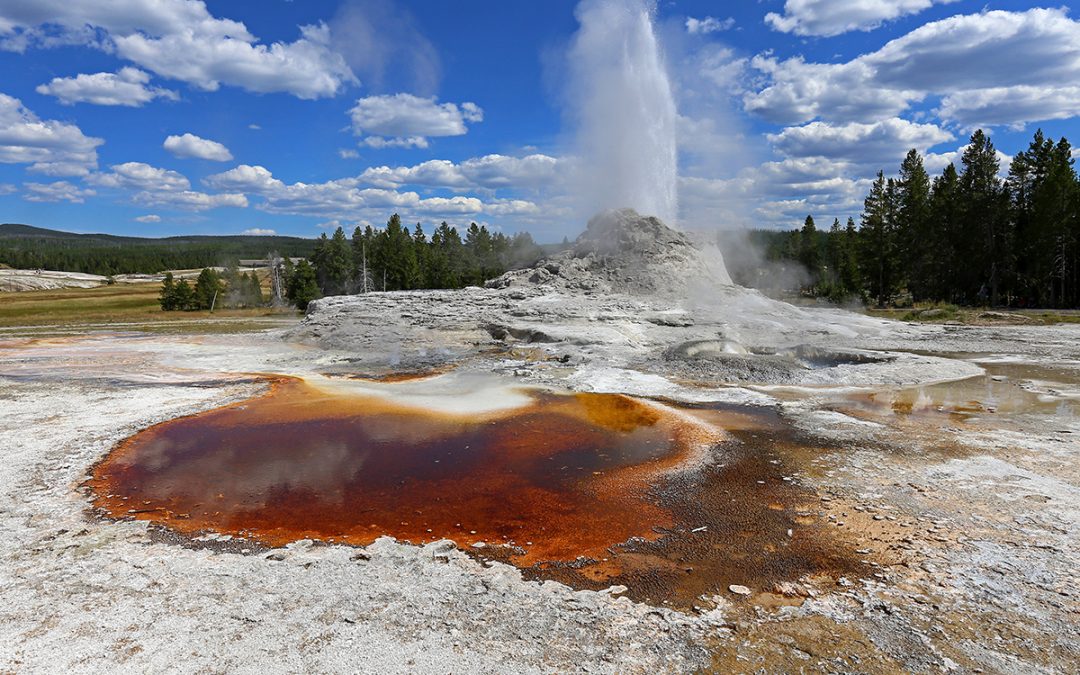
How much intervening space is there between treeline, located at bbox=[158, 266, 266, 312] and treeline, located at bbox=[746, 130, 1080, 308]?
54.8 m

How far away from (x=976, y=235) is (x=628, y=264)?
30.8 meters

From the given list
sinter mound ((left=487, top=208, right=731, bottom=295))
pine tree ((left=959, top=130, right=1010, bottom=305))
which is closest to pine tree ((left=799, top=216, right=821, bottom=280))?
pine tree ((left=959, top=130, right=1010, bottom=305))

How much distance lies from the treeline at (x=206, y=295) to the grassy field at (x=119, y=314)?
2087mm

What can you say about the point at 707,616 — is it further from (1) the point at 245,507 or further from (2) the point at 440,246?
(2) the point at 440,246

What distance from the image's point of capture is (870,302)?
5144 cm

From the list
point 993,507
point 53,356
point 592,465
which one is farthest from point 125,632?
point 53,356

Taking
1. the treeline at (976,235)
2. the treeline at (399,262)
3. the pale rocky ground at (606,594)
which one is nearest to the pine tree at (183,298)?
the treeline at (399,262)

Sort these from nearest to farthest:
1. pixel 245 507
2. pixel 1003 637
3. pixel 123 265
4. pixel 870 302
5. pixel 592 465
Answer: pixel 1003 637 → pixel 245 507 → pixel 592 465 → pixel 870 302 → pixel 123 265

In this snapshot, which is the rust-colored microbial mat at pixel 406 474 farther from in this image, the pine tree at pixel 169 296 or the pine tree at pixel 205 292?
the pine tree at pixel 169 296

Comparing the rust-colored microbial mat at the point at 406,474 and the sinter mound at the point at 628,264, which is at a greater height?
the sinter mound at the point at 628,264

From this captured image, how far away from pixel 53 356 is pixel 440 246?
160 ft

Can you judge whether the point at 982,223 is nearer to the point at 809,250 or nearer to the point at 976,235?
the point at 976,235

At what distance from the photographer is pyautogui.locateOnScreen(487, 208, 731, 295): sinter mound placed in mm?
27156

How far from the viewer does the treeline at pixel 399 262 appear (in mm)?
59562
